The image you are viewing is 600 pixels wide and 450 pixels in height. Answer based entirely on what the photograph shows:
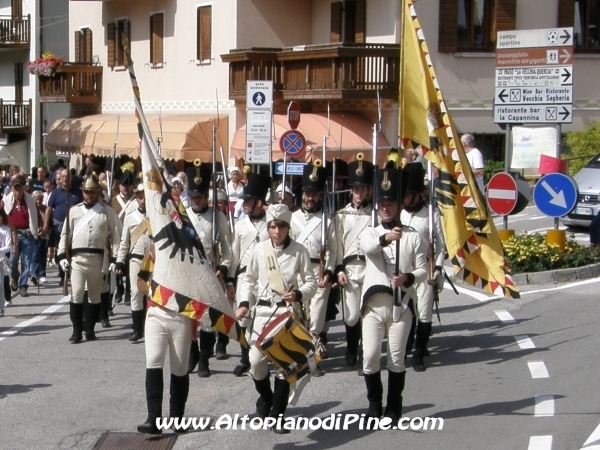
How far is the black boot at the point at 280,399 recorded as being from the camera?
805 centimetres

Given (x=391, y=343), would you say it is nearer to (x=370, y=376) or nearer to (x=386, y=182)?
(x=370, y=376)

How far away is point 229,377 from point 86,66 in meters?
28.6

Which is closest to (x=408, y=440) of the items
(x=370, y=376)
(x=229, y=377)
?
(x=370, y=376)

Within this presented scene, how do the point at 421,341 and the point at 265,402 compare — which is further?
the point at 421,341

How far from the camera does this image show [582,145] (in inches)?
1032

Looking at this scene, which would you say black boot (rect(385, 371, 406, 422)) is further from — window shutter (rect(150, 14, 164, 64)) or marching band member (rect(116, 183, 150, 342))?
window shutter (rect(150, 14, 164, 64))

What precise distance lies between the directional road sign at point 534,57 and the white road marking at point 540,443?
977 centimetres

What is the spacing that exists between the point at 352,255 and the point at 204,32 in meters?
21.3

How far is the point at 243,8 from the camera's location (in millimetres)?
29078

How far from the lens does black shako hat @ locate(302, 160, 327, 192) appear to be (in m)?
10.2

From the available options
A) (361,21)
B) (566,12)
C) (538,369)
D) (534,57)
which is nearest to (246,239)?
(538,369)

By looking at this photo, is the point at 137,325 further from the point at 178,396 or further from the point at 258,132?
the point at 258,132

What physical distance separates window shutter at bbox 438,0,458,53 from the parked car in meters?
6.79

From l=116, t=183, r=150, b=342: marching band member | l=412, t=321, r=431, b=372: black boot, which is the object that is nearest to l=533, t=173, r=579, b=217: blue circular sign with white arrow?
l=412, t=321, r=431, b=372: black boot
